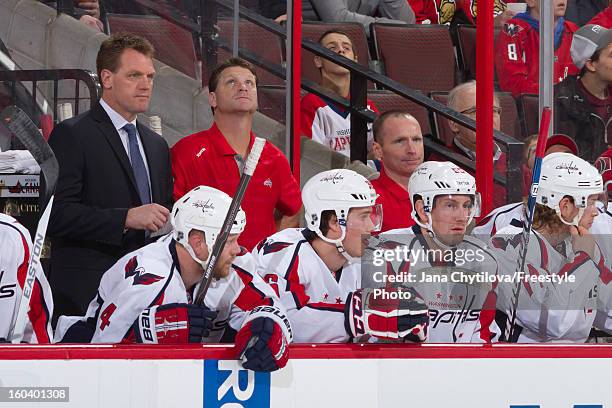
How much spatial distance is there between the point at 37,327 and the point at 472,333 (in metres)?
1.16

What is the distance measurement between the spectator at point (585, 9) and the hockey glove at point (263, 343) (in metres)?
1.83

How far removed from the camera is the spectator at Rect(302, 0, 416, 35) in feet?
17.9

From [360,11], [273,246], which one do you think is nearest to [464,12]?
[360,11]

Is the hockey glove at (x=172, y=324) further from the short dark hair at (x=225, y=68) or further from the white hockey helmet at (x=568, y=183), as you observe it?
the short dark hair at (x=225, y=68)

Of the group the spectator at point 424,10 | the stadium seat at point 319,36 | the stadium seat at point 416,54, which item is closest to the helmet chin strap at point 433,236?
the stadium seat at point 319,36

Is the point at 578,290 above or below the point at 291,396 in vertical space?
above

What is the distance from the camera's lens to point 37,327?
3549 millimetres

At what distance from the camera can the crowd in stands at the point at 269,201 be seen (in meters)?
3.38

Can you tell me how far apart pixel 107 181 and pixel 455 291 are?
1216 mm

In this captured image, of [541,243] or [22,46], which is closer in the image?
[541,243]

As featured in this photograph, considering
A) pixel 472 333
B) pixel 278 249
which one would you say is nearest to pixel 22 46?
pixel 278 249

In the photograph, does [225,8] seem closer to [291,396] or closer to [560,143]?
[560,143]

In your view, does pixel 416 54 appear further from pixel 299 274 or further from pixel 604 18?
pixel 299 274

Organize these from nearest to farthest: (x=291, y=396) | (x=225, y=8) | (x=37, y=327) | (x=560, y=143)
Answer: (x=291, y=396), (x=37, y=327), (x=560, y=143), (x=225, y=8)
